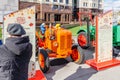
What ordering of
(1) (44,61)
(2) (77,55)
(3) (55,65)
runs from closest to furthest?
1. (1) (44,61)
2. (3) (55,65)
3. (2) (77,55)

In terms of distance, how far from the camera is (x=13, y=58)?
105 inches

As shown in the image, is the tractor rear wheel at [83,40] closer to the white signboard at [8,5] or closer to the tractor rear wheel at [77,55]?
the tractor rear wheel at [77,55]

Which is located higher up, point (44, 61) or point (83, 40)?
point (83, 40)

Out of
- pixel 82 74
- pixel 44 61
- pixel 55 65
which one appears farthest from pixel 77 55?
pixel 44 61

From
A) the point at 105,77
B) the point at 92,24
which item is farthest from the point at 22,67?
the point at 92,24

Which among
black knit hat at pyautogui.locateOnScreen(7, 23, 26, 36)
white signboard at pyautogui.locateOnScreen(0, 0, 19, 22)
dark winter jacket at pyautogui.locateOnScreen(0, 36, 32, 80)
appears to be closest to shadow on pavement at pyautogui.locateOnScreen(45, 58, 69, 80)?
white signboard at pyautogui.locateOnScreen(0, 0, 19, 22)

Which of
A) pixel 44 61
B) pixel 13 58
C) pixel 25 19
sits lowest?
pixel 44 61

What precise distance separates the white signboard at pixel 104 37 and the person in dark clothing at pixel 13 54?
4129 mm

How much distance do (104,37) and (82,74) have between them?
129 cm

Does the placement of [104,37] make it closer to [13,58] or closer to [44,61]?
[44,61]

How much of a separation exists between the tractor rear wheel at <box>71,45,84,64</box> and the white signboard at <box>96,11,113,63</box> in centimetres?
65

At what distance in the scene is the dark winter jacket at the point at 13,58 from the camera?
264cm

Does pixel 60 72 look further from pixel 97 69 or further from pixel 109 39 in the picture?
pixel 109 39

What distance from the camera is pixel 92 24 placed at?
32.9ft
